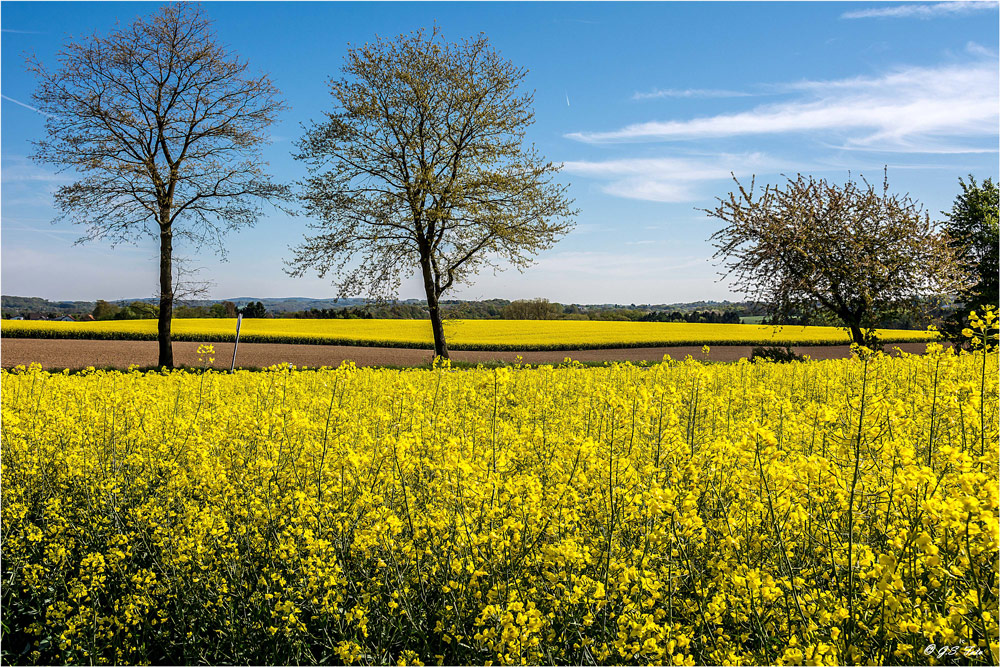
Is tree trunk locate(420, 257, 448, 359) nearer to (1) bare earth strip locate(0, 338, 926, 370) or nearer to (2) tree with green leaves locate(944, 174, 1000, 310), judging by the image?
(1) bare earth strip locate(0, 338, 926, 370)

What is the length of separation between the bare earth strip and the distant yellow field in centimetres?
134

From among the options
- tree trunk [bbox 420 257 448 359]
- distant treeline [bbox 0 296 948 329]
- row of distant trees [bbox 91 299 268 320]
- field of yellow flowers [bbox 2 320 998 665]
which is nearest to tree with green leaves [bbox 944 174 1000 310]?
distant treeline [bbox 0 296 948 329]

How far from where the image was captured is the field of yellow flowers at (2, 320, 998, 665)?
2.95 metres

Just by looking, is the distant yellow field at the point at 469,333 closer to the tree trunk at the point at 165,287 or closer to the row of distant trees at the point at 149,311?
the row of distant trees at the point at 149,311

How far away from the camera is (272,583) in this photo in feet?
13.2

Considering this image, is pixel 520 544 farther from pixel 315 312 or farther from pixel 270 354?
pixel 315 312

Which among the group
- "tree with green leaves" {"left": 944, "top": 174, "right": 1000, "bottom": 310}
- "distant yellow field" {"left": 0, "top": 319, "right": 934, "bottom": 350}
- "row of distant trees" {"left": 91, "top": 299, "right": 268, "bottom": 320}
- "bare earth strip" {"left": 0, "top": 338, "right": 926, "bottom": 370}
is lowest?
"bare earth strip" {"left": 0, "top": 338, "right": 926, "bottom": 370}

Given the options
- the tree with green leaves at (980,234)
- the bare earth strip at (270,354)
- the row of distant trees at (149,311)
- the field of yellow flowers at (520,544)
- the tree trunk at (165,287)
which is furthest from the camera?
the row of distant trees at (149,311)

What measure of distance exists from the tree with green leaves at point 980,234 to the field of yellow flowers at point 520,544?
94.4 feet

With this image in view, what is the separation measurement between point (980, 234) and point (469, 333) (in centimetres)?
2667

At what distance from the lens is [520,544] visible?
12.0ft

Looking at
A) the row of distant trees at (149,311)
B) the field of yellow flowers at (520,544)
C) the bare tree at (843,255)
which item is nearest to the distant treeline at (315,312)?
the row of distant trees at (149,311)

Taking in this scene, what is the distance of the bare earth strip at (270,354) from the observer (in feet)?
73.5

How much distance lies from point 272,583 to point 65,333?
32.1 m
